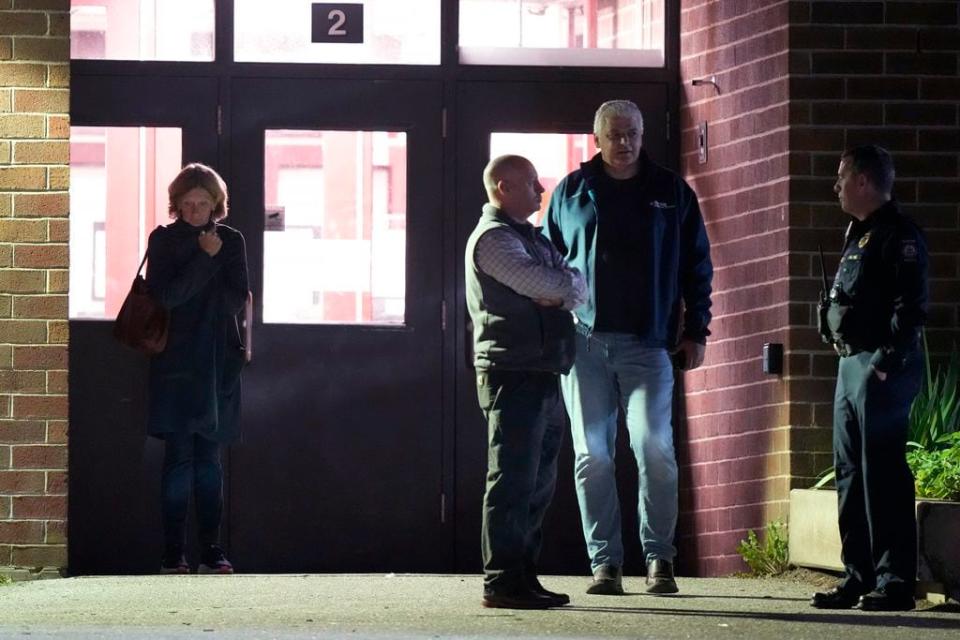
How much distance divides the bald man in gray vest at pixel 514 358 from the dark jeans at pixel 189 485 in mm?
2166

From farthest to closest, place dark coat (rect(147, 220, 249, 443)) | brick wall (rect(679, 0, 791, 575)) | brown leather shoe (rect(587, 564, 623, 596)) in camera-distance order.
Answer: brick wall (rect(679, 0, 791, 575)) → dark coat (rect(147, 220, 249, 443)) → brown leather shoe (rect(587, 564, 623, 596))

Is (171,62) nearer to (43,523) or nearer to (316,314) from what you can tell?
(316,314)

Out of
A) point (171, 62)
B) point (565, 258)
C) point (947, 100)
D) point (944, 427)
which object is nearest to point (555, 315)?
point (565, 258)

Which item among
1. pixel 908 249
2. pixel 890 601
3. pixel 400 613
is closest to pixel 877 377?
pixel 908 249

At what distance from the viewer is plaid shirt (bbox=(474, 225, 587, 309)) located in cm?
764

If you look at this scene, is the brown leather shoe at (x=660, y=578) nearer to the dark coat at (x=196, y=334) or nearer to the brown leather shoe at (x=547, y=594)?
the brown leather shoe at (x=547, y=594)

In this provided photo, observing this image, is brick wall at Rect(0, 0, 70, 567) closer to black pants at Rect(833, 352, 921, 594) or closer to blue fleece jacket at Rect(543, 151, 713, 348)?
blue fleece jacket at Rect(543, 151, 713, 348)

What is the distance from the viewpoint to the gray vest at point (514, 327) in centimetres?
768

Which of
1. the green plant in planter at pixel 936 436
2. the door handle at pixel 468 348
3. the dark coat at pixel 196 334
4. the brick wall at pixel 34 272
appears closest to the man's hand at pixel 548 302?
the green plant in planter at pixel 936 436

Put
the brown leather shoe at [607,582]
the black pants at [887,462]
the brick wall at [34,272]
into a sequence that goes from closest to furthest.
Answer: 1. the black pants at [887,462]
2. the brown leather shoe at [607,582]
3. the brick wall at [34,272]

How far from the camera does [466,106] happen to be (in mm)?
10891

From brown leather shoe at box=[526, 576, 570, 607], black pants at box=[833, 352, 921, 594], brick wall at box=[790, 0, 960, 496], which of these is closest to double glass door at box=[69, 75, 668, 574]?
brick wall at box=[790, 0, 960, 496]

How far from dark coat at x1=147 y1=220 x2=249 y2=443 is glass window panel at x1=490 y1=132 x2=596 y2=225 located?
1.75 m

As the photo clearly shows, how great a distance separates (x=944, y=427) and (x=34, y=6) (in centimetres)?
435
